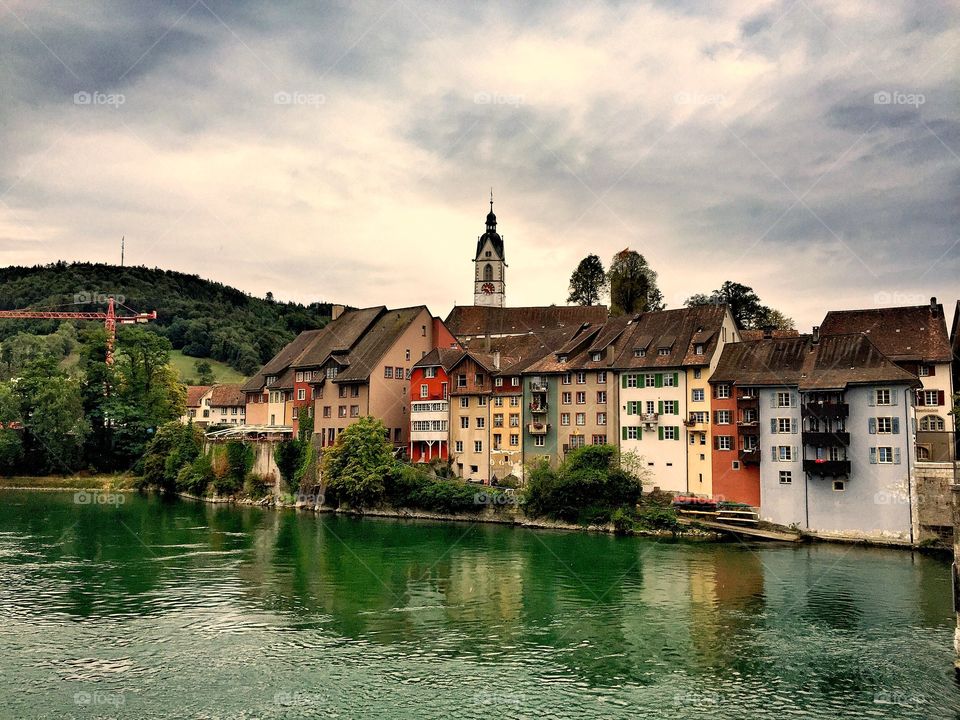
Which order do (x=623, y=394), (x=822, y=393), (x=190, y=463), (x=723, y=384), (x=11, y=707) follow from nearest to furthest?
(x=11, y=707)
(x=822, y=393)
(x=723, y=384)
(x=623, y=394)
(x=190, y=463)

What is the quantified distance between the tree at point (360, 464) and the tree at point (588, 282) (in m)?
43.4

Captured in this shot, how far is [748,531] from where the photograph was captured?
54.5 meters

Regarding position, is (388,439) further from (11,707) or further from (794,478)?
(11,707)

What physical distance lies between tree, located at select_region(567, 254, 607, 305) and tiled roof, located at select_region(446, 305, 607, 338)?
1075cm

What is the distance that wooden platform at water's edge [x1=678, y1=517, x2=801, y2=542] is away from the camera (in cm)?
5388

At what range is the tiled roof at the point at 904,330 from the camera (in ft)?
188

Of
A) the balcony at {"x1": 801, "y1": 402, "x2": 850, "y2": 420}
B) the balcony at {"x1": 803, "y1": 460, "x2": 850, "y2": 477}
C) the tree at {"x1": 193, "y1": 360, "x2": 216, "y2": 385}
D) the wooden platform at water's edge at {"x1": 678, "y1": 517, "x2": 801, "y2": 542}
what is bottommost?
the wooden platform at water's edge at {"x1": 678, "y1": 517, "x2": 801, "y2": 542}

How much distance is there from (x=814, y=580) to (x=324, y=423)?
49291 mm

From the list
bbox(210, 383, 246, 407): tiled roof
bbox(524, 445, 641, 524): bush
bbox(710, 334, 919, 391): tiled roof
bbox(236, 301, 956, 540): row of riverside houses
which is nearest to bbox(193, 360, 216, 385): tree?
bbox(210, 383, 246, 407): tiled roof

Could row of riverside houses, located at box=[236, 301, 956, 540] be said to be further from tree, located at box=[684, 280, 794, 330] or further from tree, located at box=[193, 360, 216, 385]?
tree, located at box=[193, 360, 216, 385]

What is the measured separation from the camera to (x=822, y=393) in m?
55.0

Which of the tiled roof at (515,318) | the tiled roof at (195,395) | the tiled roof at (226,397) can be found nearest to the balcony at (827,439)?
the tiled roof at (515,318)

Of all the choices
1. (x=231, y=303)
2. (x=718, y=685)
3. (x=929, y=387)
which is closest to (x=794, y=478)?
(x=929, y=387)

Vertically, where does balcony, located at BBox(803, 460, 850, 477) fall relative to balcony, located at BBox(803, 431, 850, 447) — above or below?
below
